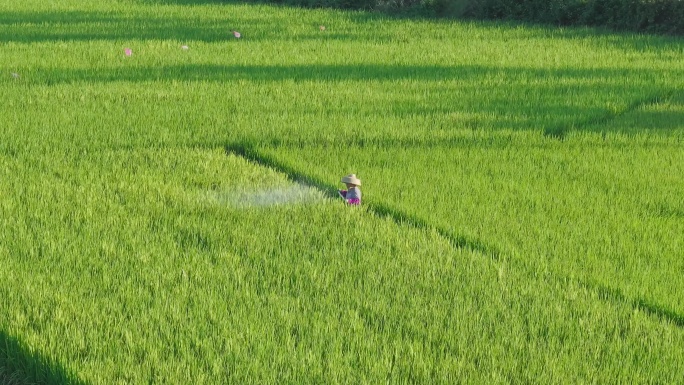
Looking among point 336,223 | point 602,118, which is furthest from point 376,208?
point 602,118

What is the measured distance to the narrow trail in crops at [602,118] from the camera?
6.79 m

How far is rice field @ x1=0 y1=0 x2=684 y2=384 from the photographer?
329cm

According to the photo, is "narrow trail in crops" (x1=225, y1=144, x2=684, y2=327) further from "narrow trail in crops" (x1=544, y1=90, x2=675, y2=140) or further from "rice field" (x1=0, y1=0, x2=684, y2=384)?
"narrow trail in crops" (x1=544, y1=90, x2=675, y2=140)

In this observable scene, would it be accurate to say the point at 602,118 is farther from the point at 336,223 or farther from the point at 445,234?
the point at 336,223

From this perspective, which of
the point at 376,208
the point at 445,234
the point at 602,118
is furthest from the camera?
the point at 602,118

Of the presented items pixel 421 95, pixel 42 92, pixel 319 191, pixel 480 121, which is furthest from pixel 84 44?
pixel 319 191

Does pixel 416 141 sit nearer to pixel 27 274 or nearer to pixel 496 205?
pixel 496 205

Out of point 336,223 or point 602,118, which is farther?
point 602,118

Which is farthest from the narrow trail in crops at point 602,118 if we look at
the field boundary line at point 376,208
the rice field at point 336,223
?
the field boundary line at point 376,208

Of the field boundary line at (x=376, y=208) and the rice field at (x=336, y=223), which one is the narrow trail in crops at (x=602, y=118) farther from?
the field boundary line at (x=376, y=208)

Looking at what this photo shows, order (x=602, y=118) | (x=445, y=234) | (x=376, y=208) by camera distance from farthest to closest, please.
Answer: (x=602, y=118)
(x=376, y=208)
(x=445, y=234)

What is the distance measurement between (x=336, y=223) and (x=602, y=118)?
128 inches

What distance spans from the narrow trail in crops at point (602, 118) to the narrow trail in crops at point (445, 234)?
6.32 feet

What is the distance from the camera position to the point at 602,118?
7.22m
